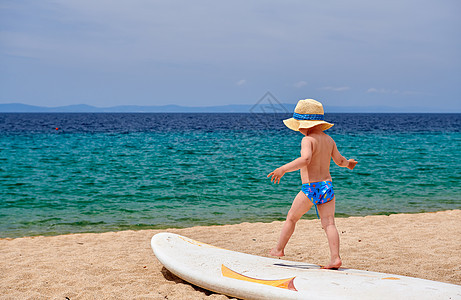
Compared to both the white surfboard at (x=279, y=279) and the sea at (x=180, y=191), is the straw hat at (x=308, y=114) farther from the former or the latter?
the sea at (x=180, y=191)

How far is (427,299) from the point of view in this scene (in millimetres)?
3613

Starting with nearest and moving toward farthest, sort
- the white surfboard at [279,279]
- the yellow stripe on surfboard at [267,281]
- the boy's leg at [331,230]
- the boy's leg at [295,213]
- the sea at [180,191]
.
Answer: the white surfboard at [279,279] → the yellow stripe on surfboard at [267,281] → the boy's leg at [331,230] → the boy's leg at [295,213] → the sea at [180,191]

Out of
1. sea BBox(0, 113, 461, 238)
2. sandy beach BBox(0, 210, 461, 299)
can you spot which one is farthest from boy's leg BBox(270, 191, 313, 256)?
sea BBox(0, 113, 461, 238)

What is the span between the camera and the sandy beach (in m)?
4.79

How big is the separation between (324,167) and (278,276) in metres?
1.31

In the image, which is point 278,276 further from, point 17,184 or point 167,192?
point 17,184

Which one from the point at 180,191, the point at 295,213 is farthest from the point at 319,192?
the point at 180,191

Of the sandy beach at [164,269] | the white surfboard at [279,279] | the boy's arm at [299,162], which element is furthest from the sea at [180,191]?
the boy's arm at [299,162]

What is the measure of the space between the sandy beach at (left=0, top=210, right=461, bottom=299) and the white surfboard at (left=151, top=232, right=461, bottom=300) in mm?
206

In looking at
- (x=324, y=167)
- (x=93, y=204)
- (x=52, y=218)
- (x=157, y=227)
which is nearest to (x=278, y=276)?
(x=324, y=167)

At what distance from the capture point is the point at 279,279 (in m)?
4.27

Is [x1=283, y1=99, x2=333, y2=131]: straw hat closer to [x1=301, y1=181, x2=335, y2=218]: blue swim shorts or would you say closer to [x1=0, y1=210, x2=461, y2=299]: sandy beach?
[x1=301, y1=181, x2=335, y2=218]: blue swim shorts

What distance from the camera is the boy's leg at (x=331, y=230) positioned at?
4637 millimetres

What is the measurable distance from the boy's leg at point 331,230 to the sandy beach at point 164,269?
1100mm
